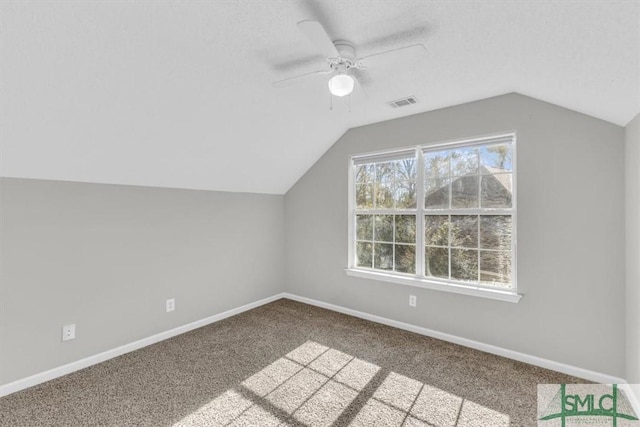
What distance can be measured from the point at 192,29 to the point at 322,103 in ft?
4.53

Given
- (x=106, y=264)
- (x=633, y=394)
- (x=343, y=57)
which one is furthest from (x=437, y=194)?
(x=106, y=264)

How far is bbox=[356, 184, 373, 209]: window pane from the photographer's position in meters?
3.59

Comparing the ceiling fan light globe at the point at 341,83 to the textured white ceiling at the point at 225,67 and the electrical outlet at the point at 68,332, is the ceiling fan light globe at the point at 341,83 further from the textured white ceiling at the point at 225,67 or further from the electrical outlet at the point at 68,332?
the electrical outlet at the point at 68,332

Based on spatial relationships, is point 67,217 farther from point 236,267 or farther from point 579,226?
point 579,226

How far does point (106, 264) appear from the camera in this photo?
255 centimetres

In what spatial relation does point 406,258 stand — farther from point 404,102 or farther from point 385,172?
point 404,102

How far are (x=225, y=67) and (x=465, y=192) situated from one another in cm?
245

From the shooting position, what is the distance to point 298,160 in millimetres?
3693

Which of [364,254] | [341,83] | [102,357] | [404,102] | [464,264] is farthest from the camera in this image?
[364,254]

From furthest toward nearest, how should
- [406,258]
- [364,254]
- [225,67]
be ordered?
1. [364,254]
2. [406,258]
3. [225,67]

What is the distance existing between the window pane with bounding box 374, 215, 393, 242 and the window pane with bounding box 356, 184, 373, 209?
0.20 meters

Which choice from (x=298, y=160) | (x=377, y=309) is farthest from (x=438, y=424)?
(x=298, y=160)

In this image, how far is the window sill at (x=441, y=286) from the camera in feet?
8.49

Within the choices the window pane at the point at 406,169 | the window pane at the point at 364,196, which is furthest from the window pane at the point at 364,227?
the window pane at the point at 406,169
